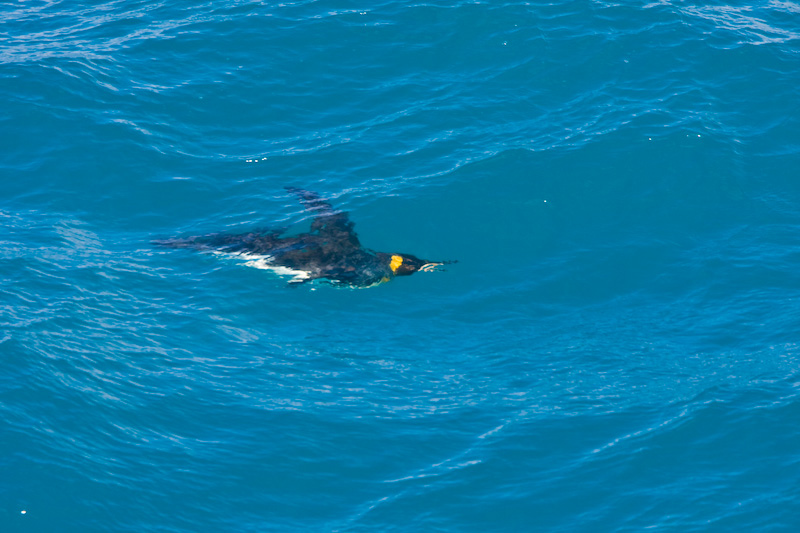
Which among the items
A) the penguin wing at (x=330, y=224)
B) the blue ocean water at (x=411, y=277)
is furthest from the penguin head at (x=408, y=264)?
the penguin wing at (x=330, y=224)

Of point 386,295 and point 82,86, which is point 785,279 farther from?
point 82,86

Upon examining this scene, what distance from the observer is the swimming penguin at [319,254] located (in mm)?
16797

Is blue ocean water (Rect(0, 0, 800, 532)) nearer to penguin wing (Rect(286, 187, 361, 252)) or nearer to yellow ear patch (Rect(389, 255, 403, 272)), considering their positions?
penguin wing (Rect(286, 187, 361, 252))

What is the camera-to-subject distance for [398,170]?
63.4 ft

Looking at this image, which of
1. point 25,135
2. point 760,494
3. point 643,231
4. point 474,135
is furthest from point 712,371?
point 25,135

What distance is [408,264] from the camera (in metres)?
17.2

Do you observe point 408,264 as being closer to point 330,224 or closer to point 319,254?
point 319,254

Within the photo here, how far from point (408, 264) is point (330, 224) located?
202cm

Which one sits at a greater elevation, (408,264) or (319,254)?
(319,254)

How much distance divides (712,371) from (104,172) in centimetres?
1398

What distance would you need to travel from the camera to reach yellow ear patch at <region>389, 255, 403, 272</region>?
1706 centimetres

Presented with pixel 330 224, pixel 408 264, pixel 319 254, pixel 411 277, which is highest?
pixel 330 224

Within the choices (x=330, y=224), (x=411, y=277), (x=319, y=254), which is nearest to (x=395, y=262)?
(x=411, y=277)

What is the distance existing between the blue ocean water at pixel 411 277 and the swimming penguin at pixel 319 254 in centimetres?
33
